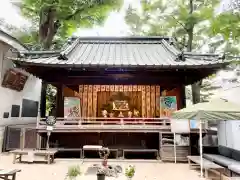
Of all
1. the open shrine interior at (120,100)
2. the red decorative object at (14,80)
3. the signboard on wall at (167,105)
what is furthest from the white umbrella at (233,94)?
the red decorative object at (14,80)

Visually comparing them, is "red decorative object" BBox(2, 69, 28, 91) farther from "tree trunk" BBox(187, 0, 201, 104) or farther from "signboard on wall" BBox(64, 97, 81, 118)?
"tree trunk" BBox(187, 0, 201, 104)

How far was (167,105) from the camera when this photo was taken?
10.8m

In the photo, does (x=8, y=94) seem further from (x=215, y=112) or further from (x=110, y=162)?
(x=215, y=112)

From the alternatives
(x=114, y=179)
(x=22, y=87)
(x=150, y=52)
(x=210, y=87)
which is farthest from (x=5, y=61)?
(x=210, y=87)

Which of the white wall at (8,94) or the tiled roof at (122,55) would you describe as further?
the white wall at (8,94)

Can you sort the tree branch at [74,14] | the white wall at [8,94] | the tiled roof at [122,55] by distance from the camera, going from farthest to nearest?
the tree branch at [74,14] → the white wall at [8,94] → the tiled roof at [122,55]

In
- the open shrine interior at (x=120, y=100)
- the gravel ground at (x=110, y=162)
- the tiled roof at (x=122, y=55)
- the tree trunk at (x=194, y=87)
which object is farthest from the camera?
the tree trunk at (x=194, y=87)

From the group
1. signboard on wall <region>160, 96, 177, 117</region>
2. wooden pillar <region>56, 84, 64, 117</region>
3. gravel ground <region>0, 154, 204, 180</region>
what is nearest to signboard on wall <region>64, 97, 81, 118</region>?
wooden pillar <region>56, 84, 64, 117</region>

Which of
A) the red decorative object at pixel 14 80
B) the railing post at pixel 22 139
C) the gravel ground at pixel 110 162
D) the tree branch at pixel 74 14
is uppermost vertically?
the tree branch at pixel 74 14

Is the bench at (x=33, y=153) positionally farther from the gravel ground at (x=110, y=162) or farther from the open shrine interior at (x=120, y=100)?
the open shrine interior at (x=120, y=100)

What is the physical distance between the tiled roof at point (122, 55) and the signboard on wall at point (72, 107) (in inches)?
76.1

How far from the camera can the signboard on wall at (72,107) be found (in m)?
10.5

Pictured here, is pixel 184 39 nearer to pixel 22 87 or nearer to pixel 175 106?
pixel 175 106

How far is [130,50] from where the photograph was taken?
12.6 meters
